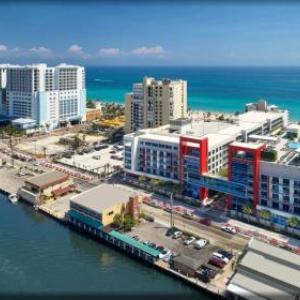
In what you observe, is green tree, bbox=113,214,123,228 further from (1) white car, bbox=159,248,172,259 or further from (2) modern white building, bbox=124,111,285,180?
(2) modern white building, bbox=124,111,285,180

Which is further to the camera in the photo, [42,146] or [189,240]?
[42,146]

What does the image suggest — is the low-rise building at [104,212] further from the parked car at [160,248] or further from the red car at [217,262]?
Answer: the red car at [217,262]

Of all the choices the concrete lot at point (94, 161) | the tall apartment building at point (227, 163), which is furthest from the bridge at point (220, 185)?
the concrete lot at point (94, 161)

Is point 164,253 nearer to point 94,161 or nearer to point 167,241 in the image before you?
point 167,241

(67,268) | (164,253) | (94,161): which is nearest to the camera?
(67,268)

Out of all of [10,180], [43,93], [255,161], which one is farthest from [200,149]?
[43,93]

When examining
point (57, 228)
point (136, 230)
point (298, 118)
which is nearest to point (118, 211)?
point (136, 230)
